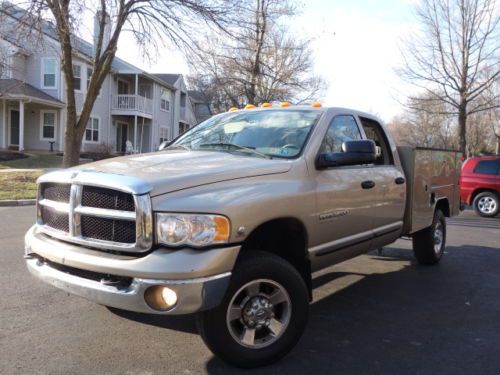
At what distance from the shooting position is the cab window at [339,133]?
4309 millimetres

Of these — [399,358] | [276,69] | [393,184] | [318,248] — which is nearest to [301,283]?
[318,248]

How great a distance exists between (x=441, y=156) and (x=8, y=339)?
5.49 meters

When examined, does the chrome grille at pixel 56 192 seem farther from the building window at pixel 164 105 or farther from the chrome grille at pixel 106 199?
the building window at pixel 164 105

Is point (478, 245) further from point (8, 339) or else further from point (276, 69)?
point (276, 69)

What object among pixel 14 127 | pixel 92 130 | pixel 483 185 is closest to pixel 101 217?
pixel 483 185

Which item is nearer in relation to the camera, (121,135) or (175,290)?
(175,290)

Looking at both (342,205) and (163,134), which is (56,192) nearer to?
(342,205)

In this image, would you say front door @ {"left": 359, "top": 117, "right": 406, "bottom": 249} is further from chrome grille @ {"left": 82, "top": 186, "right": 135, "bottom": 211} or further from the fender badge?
chrome grille @ {"left": 82, "top": 186, "right": 135, "bottom": 211}

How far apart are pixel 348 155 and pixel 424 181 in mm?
2379

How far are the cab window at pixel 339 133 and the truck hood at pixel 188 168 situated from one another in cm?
69

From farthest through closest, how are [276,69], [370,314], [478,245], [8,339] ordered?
[276,69], [478,245], [370,314], [8,339]

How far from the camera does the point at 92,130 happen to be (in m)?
29.4

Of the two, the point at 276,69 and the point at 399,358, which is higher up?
the point at 276,69

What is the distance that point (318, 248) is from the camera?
396cm
